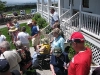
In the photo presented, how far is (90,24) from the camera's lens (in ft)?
34.5

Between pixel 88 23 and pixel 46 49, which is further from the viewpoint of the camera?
pixel 88 23

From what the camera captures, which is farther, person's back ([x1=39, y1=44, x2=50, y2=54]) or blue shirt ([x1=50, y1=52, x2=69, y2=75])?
person's back ([x1=39, y1=44, x2=50, y2=54])

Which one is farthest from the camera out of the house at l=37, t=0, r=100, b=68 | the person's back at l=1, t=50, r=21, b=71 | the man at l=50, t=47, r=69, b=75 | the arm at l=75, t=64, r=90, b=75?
the house at l=37, t=0, r=100, b=68

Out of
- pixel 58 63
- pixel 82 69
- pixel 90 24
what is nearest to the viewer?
pixel 82 69

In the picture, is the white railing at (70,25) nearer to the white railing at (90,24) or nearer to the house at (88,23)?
the house at (88,23)

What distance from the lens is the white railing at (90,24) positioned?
384 inches

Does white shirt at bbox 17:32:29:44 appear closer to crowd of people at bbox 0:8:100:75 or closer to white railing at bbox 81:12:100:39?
crowd of people at bbox 0:8:100:75

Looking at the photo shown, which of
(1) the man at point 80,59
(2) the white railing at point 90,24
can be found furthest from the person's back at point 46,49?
(1) the man at point 80,59

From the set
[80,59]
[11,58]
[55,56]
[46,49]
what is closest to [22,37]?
[46,49]

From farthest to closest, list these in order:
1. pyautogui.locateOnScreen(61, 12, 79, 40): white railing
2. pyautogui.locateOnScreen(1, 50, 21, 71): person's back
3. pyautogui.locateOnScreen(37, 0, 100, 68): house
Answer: pyautogui.locateOnScreen(61, 12, 79, 40): white railing < pyautogui.locateOnScreen(37, 0, 100, 68): house < pyautogui.locateOnScreen(1, 50, 21, 71): person's back

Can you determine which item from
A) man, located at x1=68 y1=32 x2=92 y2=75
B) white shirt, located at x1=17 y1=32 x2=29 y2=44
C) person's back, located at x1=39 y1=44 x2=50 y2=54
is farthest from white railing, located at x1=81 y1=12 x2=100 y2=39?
man, located at x1=68 y1=32 x2=92 y2=75

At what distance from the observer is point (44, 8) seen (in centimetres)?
2361

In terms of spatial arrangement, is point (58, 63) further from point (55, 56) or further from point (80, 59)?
point (80, 59)

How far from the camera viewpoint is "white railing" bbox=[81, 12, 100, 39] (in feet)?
32.0
